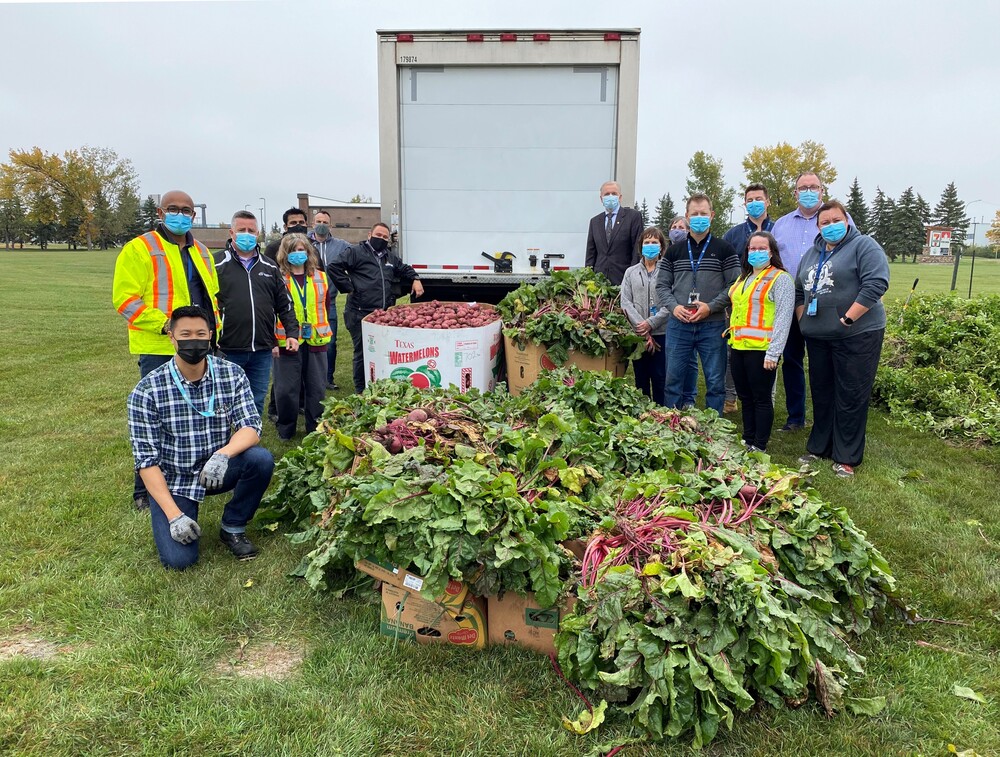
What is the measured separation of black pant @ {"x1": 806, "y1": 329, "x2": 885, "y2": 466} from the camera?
17.6ft

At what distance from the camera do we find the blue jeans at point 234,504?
3.85 meters

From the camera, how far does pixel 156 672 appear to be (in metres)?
2.90

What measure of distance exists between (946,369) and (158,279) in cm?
816

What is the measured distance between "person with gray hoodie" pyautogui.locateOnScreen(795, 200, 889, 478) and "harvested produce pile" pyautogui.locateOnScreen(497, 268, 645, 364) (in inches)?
66.3

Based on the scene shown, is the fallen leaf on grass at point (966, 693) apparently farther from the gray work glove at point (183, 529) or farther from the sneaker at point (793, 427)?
the sneaker at point (793, 427)

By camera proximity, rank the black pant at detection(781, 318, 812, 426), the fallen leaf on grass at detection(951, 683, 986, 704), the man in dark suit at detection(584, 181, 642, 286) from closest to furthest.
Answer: the fallen leaf on grass at detection(951, 683, 986, 704) → the black pant at detection(781, 318, 812, 426) → the man in dark suit at detection(584, 181, 642, 286)

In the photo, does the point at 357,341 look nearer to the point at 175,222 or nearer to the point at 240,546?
the point at 175,222

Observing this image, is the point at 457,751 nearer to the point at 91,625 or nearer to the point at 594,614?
the point at 594,614

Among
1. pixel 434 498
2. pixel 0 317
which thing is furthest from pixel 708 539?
pixel 0 317

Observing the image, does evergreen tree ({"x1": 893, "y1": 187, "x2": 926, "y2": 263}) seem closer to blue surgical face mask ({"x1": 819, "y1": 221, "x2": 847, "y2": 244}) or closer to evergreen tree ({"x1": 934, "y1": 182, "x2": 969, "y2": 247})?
evergreen tree ({"x1": 934, "y1": 182, "x2": 969, "y2": 247})

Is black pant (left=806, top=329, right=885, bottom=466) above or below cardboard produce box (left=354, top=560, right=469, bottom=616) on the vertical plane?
above

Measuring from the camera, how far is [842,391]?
5.50m

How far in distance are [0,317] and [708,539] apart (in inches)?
677

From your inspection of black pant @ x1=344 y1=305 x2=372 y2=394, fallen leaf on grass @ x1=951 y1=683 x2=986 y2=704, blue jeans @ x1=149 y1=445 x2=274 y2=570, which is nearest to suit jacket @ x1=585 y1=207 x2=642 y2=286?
black pant @ x1=344 y1=305 x2=372 y2=394
